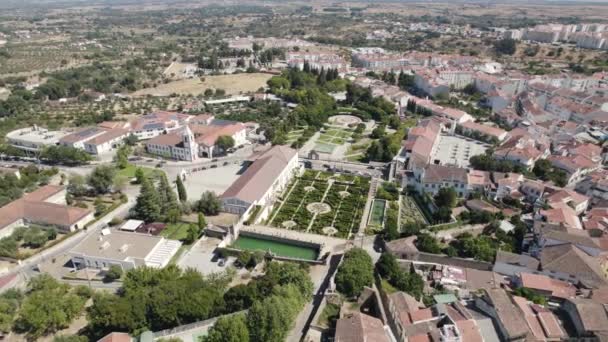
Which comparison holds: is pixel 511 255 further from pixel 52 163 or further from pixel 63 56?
pixel 63 56

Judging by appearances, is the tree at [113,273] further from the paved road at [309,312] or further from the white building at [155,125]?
the white building at [155,125]

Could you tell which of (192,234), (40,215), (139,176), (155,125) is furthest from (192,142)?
(192,234)

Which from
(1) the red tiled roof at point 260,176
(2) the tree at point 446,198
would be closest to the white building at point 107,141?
(1) the red tiled roof at point 260,176

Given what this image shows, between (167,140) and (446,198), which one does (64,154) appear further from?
(446,198)

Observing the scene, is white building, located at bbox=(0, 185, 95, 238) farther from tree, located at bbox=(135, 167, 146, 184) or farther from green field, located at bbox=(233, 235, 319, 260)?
green field, located at bbox=(233, 235, 319, 260)

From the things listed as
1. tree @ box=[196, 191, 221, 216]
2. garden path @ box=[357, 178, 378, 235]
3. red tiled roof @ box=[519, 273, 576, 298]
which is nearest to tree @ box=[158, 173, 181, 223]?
tree @ box=[196, 191, 221, 216]
